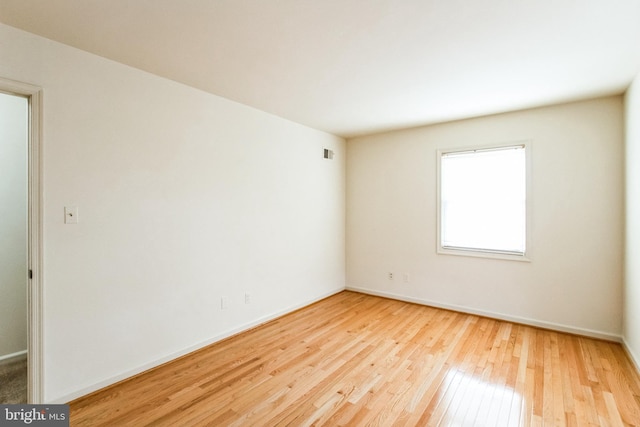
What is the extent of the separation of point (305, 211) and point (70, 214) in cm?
272

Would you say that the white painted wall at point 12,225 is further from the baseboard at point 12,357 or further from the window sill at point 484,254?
the window sill at point 484,254

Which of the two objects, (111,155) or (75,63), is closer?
→ (75,63)

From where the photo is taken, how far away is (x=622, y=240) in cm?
311

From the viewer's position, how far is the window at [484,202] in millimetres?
3688

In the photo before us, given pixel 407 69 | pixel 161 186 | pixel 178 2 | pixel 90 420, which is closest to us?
pixel 178 2

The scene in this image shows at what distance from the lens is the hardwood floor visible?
2.01m

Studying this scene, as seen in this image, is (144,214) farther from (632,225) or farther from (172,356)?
(632,225)

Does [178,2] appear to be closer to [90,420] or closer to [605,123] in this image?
[90,420]

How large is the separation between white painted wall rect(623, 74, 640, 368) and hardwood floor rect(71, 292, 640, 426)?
0.29m

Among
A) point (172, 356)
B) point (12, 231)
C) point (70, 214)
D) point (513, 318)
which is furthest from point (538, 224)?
point (12, 231)

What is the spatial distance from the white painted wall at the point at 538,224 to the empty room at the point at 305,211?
0.02 metres

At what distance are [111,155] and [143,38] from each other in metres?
0.93

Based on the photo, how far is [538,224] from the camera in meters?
3.54

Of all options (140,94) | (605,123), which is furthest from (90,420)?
(605,123)
